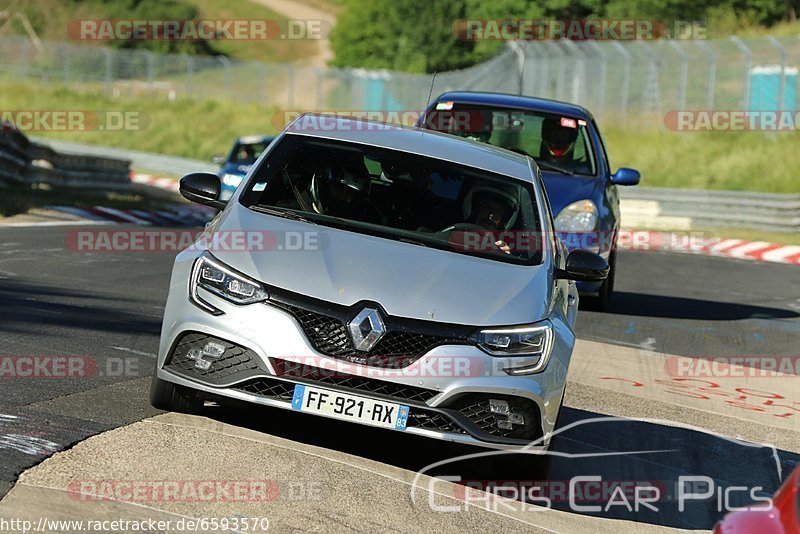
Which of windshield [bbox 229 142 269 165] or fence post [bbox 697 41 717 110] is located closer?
windshield [bbox 229 142 269 165]

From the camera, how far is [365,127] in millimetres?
8156

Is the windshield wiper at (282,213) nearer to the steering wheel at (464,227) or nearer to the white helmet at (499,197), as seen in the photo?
the steering wheel at (464,227)

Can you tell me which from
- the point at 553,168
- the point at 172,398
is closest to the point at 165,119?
the point at 553,168

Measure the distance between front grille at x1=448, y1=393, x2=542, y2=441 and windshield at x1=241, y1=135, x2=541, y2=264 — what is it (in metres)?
1.03

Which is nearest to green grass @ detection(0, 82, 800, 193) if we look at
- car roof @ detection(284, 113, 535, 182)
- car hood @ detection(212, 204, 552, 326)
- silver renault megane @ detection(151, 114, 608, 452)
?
car roof @ detection(284, 113, 535, 182)

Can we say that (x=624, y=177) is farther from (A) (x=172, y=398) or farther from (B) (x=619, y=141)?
(B) (x=619, y=141)

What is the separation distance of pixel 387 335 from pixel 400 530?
3.17 ft

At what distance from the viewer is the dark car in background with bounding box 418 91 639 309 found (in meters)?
13.2

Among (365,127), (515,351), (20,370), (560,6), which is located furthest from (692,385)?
(560,6)

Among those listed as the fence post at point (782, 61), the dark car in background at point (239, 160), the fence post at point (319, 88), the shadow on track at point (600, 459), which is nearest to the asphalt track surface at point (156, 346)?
the shadow on track at point (600, 459)

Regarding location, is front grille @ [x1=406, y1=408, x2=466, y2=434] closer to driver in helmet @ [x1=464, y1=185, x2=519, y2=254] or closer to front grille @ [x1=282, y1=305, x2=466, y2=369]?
front grille @ [x1=282, y1=305, x2=466, y2=369]

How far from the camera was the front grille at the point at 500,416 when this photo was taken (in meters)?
6.32

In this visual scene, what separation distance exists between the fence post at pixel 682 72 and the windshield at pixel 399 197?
29.1 meters

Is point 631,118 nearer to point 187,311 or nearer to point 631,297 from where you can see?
point 631,297
